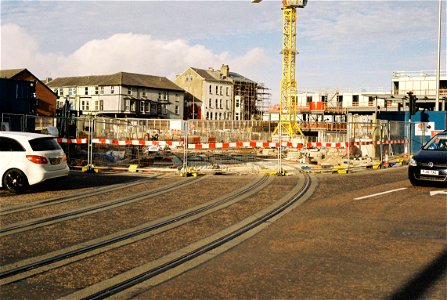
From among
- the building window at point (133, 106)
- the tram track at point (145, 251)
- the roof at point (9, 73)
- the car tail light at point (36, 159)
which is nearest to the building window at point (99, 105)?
the building window at point (133, 106)

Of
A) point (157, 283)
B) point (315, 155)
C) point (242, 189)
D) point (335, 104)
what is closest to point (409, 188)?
point (242, 189)

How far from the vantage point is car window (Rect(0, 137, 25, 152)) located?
12.1 metres

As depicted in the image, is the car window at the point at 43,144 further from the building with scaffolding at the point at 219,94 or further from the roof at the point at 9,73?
the building with scaffolding at the point at 219,94

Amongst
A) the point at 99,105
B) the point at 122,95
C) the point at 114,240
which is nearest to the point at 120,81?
the point at 122,95

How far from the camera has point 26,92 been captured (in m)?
24.0

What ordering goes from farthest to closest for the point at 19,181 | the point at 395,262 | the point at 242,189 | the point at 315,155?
the point at 315,155, the point at 242,189, the point at 19,181, the point at 395,262

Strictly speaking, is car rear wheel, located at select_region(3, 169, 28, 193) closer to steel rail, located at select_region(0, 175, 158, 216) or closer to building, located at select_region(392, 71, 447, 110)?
steel rail, located at select_region(0, 175, 158, 216)

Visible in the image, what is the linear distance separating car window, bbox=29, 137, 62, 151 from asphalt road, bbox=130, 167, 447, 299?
22.9 feet

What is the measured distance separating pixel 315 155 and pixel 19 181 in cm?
2710

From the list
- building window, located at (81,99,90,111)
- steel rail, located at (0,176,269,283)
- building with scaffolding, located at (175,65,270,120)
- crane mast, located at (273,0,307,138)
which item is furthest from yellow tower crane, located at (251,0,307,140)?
steel rail, located at (0,176,269,283)

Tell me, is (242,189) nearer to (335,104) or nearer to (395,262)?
(395,262)

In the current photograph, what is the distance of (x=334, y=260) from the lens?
20.6ft

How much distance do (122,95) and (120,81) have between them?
2.33 meters

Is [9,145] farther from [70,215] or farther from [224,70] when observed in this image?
[224,70]
